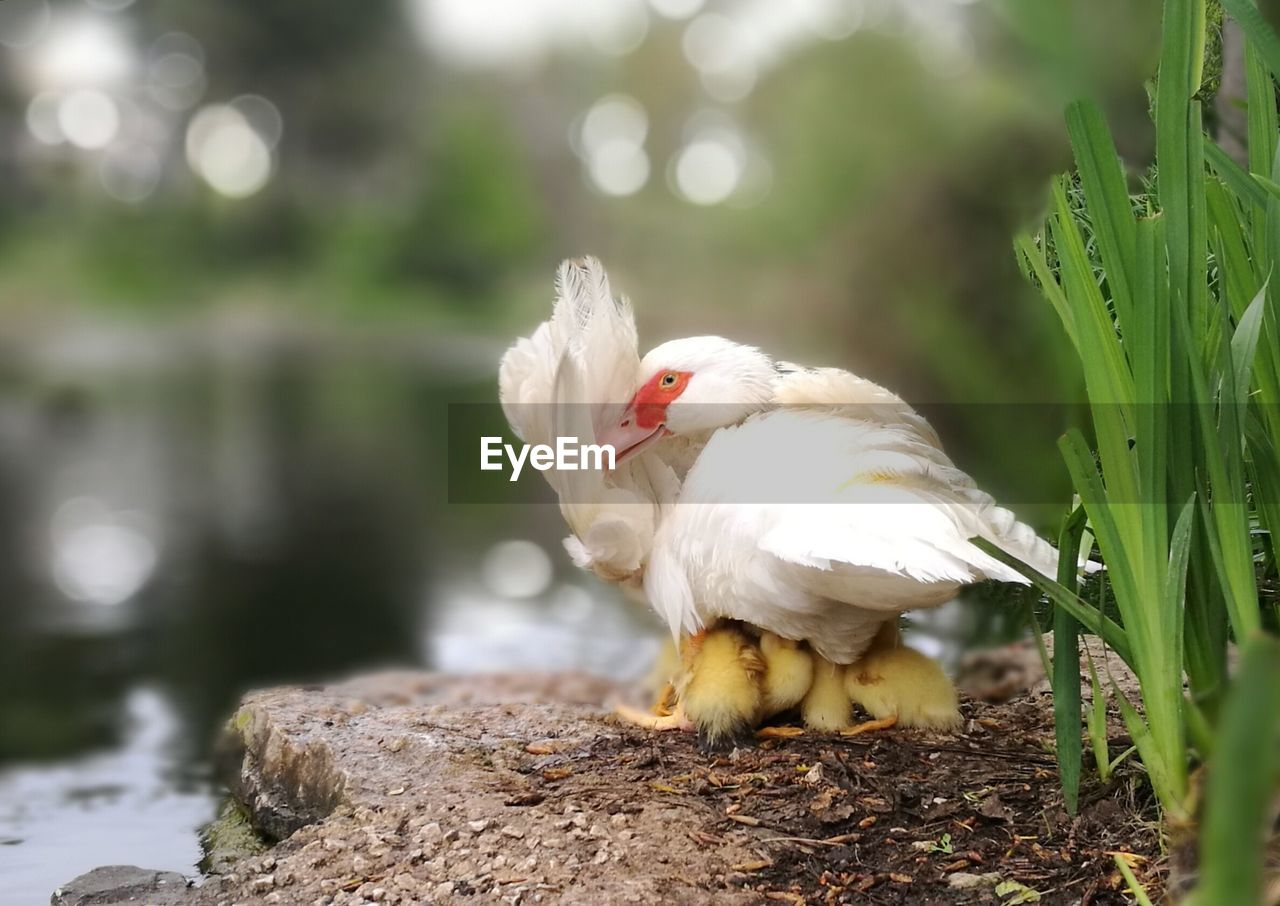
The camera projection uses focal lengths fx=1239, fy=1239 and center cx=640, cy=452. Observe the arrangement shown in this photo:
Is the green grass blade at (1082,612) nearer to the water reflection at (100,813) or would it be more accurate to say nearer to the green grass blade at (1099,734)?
the green grass blade at (1099,734)

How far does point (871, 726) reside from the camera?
0.77 metres

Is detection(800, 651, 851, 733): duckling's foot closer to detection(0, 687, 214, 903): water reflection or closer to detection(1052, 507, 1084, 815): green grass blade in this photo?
detection(1052, 507, 1084, 815): green grass blade

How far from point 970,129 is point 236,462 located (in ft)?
7.49

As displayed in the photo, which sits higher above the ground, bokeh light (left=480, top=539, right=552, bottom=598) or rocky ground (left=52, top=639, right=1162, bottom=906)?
rocky ground (left=52, top=639, right=1162, bottom=906)

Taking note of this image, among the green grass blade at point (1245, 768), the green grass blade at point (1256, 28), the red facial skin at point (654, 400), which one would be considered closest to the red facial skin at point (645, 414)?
the red facial skin at point (654, 400)

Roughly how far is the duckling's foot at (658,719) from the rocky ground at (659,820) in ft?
0.05

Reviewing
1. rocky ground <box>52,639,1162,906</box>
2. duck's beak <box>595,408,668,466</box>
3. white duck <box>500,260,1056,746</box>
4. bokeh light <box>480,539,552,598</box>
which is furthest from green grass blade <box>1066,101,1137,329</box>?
bokeh light <box>480,539,552,598</box>

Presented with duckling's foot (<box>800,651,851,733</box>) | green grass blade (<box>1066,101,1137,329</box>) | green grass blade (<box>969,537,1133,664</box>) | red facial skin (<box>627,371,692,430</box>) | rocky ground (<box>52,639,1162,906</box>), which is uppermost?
green grass blade (<box>1066,101,1137,329</box>)

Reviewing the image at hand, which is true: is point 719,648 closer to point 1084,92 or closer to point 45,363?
point 1084,92

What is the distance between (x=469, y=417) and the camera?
90.0 inches

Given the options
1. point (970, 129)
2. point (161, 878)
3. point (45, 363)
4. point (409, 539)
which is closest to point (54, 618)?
point (409, 539)

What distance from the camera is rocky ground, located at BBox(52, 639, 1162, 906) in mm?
589

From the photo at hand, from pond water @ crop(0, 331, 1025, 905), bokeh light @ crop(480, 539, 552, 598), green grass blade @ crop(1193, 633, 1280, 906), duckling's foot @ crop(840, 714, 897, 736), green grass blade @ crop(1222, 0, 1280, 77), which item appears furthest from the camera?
bokeh light @ crop(480, 539, 552, 598)

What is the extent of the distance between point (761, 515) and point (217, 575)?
5.48 feet
